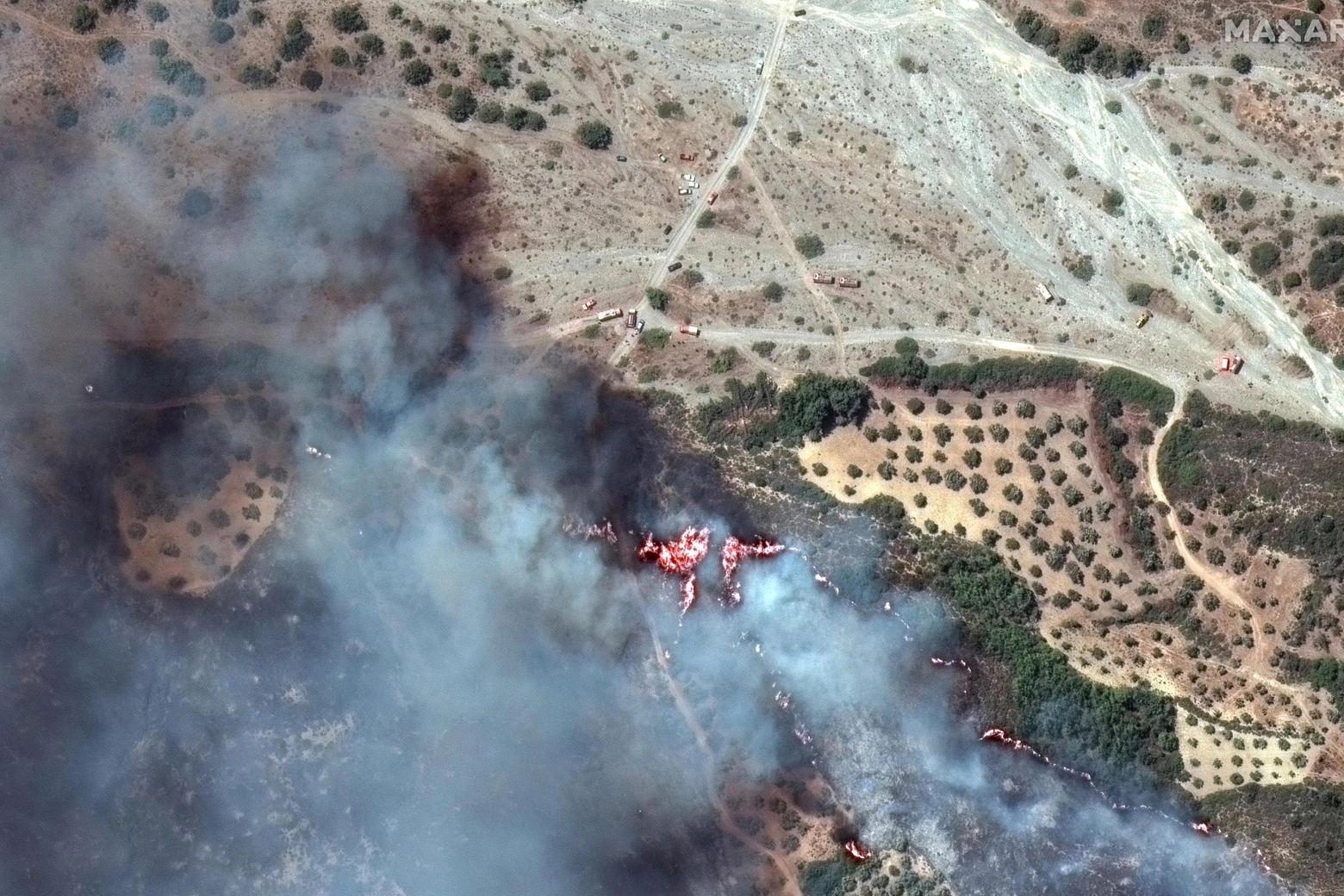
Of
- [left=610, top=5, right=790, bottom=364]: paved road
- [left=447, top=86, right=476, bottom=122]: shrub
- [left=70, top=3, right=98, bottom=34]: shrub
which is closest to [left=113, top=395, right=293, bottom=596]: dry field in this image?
[left=610, top=5, right=790, bottom=364]: paved road

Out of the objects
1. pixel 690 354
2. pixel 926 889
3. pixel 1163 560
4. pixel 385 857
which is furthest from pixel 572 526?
pixel 1163 560

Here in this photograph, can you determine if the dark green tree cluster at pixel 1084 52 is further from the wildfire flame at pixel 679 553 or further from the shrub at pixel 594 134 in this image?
the wildfire flame at pixel 679 553

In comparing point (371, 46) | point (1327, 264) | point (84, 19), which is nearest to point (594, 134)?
point (371, 46)

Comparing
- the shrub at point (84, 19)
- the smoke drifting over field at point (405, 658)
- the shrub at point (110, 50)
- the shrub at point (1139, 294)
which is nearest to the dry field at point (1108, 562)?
the smoke drifting over field at point (405, 658)

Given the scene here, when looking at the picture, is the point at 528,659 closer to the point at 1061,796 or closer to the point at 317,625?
the point at 317,625

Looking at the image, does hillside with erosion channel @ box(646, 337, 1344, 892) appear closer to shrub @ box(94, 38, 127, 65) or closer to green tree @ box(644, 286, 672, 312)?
green tree @ box(644, 286, 672, 312)

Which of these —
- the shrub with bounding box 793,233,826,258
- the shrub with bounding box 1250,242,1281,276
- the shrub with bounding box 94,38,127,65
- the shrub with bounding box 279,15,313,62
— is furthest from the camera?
the shrub with bounding box 793,233,826,258
